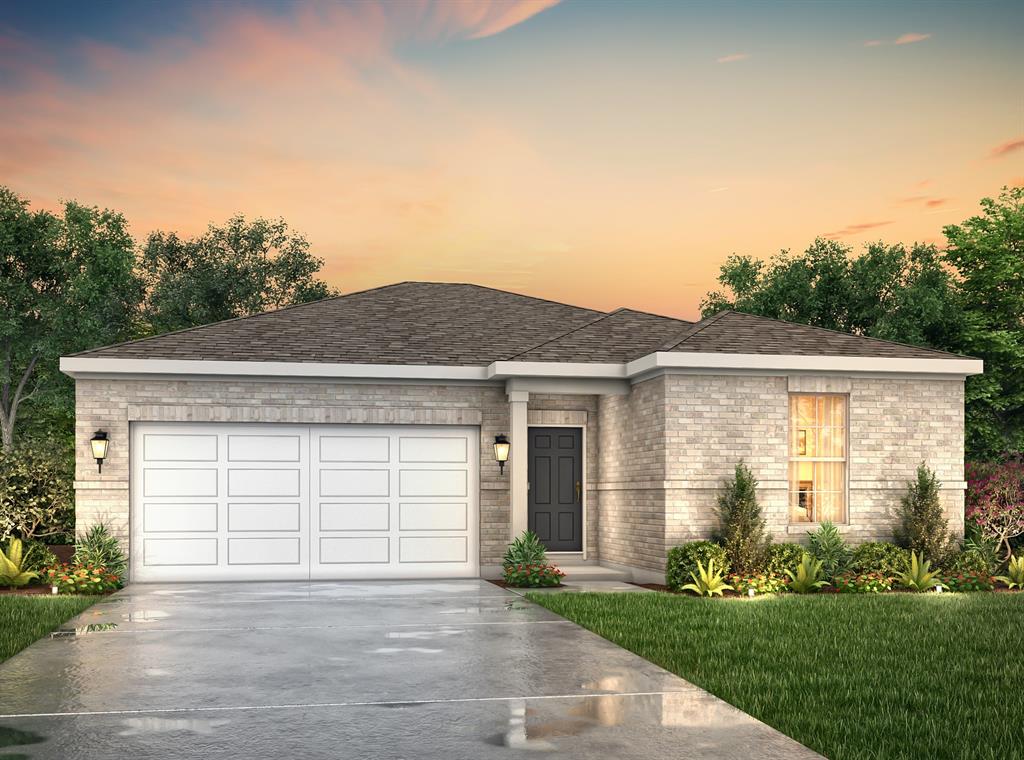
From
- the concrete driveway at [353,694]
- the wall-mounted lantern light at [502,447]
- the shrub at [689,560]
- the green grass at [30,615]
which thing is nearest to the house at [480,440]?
the wall-mounted lantern light at [502,447]

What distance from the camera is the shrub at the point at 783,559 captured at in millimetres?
14859

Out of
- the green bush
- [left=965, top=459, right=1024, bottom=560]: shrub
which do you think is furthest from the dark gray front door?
[left=965, top=459, right=1024, bottom=560]: shrub

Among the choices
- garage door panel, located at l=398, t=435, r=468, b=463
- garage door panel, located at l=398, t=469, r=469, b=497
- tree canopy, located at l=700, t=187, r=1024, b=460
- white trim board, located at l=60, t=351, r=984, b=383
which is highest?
tree canopy, located at l=700, t=187, r=1024, b=460

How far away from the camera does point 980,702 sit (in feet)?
24.3

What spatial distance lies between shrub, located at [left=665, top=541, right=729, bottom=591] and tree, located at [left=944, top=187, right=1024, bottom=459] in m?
13.1

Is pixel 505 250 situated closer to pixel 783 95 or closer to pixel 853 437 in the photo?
pixel 783 95

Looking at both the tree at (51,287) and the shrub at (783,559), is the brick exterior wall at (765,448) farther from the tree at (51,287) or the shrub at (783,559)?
the tree at (51,287)

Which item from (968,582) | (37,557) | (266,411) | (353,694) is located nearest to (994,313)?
(968,582)

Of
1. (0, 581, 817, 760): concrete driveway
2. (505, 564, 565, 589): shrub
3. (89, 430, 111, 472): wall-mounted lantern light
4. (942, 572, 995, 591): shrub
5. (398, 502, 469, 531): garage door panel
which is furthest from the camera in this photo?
(398, 502, 469, 531): garage door panel

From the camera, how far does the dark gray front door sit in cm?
1883

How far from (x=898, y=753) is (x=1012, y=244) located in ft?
88.0

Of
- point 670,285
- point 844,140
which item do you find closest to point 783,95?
point 844,140

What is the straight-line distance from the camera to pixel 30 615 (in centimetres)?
1176

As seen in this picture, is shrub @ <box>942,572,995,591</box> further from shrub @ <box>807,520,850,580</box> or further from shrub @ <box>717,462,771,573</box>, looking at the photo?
shrub @ <box>717,462,771,573</box>
